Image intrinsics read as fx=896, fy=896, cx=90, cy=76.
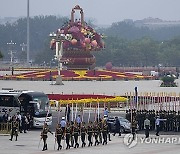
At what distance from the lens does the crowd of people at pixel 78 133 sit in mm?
34612

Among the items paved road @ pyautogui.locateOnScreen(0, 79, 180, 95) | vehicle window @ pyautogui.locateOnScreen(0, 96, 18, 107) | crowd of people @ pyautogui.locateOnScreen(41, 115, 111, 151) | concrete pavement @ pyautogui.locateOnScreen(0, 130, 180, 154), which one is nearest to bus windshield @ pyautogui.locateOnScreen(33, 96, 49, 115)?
vehicle window @ pyautogui.locateOnScreen(0, 96, 18, 107)

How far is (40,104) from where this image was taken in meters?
44.5

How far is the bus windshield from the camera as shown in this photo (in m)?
44.2

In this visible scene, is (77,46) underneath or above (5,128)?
above

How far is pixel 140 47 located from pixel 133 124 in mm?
117706

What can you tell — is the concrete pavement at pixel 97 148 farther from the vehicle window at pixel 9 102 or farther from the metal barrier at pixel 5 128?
the vehicle window at pixel 9 102

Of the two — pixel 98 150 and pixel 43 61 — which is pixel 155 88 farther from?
pixel 43 61

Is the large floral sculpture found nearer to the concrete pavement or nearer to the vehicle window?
the vehicle window

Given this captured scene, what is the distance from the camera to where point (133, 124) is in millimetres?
38969

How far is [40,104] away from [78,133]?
9.29m

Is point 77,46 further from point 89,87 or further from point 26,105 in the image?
point 26,105

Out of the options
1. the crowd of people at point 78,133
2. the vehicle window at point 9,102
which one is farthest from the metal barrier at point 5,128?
the crowd of people at point 78,133

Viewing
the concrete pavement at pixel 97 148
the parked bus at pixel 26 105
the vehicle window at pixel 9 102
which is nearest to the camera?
the concrete pavement at pixel 97 148

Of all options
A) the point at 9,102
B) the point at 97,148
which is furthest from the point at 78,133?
the point at 9,102
